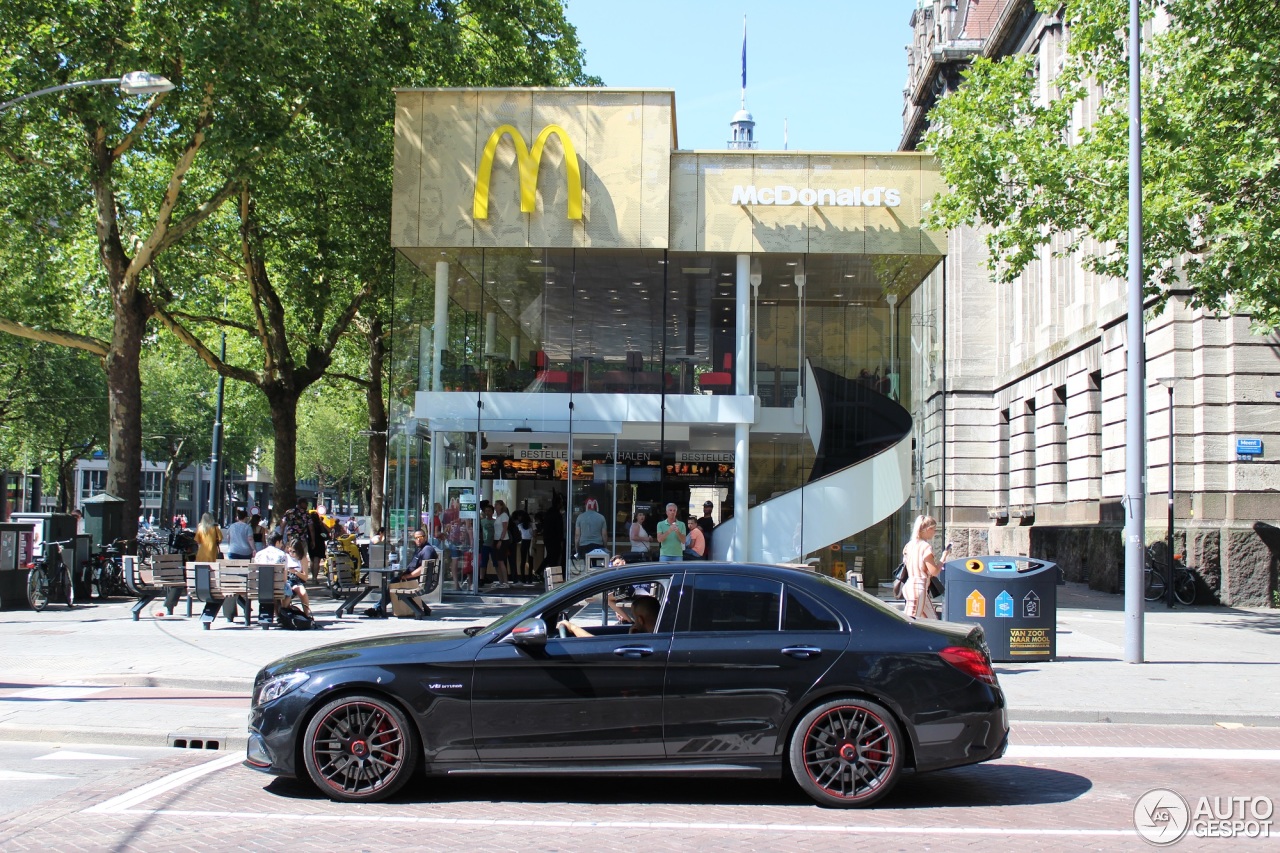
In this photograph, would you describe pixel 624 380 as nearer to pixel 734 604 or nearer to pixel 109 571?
pixel 109 571

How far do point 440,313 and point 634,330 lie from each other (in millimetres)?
4097

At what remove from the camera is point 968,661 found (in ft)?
24.0

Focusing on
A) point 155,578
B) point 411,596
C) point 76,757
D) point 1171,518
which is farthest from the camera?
point 1171,518

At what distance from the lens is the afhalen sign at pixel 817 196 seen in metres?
23.8

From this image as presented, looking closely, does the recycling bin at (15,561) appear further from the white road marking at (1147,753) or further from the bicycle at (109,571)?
the white road marking at (1147,753)

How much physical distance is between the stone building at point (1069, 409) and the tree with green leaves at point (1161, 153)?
4.29m

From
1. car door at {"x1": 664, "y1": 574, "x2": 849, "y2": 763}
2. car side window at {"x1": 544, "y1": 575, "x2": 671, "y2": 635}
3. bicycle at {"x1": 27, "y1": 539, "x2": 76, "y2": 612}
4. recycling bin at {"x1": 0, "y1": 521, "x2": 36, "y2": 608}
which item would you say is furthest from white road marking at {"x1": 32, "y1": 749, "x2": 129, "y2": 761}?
bicycle at {"x1": 27, "y1": 539, "x2": 76, "y2": 612}

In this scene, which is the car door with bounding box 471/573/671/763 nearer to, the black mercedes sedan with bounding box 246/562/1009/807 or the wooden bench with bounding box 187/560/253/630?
the black mercedes sedan with bounding box 246/562/1009/807

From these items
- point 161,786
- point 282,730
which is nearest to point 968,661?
point 282,730

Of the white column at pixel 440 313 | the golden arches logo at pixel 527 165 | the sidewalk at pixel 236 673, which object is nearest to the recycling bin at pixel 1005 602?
the sidewalk at pixel 236 673

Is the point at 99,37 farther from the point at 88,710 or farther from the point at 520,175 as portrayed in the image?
the point at 88,710

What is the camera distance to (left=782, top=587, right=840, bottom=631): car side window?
24.3 ft

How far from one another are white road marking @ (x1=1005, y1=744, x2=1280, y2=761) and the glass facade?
46.8 feet

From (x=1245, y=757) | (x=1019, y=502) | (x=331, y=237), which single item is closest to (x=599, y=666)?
(x=1245, y=757)
